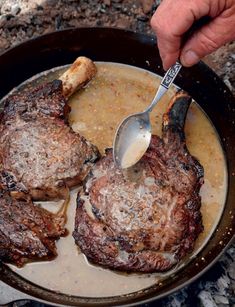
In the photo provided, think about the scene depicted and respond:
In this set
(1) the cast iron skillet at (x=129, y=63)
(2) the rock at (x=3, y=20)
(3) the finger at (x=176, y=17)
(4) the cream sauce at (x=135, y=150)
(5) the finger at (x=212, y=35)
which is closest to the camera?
(3) the finger at (x=176, y=17)

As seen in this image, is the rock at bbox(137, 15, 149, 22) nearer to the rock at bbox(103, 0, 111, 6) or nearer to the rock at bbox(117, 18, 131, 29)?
the rock at bbox(117, 18, 131, 29)

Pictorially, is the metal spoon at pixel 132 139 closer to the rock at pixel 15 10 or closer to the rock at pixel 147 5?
the rock at pixel 147 5

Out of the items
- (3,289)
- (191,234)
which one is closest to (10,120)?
(3,289)

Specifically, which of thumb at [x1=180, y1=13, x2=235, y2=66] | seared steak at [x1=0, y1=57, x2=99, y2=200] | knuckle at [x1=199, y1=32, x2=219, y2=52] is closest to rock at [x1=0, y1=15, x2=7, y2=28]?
seared steak at [x1=0, y1=57, x2=99, y2=200]

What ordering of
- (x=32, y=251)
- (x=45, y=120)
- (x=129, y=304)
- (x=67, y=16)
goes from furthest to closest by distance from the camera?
(x=67, y=16) → (x=45, y=120) → (x=32, y=251) → (x=129, y=304)

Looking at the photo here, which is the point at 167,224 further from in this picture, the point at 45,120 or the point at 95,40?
the point at 95,40

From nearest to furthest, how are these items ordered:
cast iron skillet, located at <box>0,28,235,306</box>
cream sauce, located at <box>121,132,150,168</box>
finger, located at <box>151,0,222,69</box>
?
finger, located at <box>151,0,222,69</box>
cream sauce, located at <box>121,132,150,168</box>
cast iron skillet, located at <box>0,28,235,306</box>

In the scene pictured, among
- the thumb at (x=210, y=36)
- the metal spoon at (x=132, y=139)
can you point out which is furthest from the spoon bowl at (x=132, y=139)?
the thumb at (x=210, y=36)
